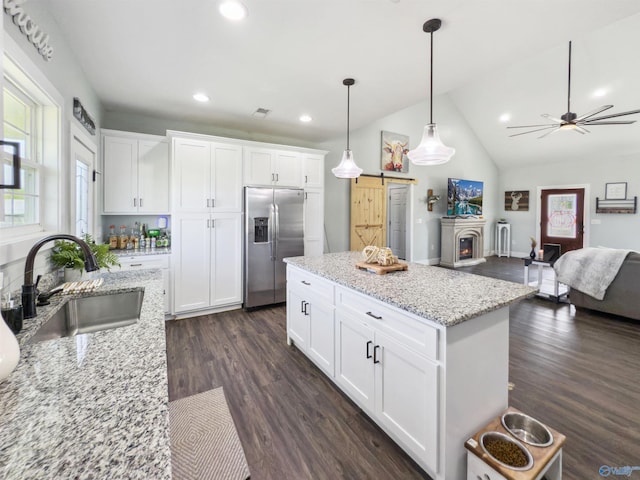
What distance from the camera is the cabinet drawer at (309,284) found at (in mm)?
2135

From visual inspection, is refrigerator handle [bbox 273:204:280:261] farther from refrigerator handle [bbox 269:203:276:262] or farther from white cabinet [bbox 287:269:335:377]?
white cabinet [bbox 287:269:335:377]

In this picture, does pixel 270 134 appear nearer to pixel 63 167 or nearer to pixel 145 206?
pixel 145 206

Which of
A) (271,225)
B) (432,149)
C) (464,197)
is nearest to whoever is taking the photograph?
(432,149)

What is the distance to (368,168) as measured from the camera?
582 cm

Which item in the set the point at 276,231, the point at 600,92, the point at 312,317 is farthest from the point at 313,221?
the point at 600,92

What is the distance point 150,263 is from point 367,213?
3829mm

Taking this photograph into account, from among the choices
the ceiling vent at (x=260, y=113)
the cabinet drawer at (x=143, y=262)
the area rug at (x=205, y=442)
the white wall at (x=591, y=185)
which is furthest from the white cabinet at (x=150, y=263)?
the white wall at (x=591, y=185)

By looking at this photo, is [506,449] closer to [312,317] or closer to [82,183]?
[312,317]

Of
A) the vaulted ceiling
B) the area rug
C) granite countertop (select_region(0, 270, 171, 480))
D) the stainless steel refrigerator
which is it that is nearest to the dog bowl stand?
the area rug

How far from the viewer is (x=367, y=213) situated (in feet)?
18.6

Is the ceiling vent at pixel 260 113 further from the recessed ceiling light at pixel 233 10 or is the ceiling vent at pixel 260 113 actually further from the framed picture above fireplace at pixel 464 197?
the framed picture above fireplace at pixel 464 197

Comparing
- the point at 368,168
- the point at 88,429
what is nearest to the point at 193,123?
the point at 368,168

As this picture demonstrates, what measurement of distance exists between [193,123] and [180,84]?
4.12 feet

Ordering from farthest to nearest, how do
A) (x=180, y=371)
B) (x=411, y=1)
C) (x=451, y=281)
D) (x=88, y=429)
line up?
(x=180, y=371), (x=451, y=281), (x=411, y=1), (x=88, y=429)
